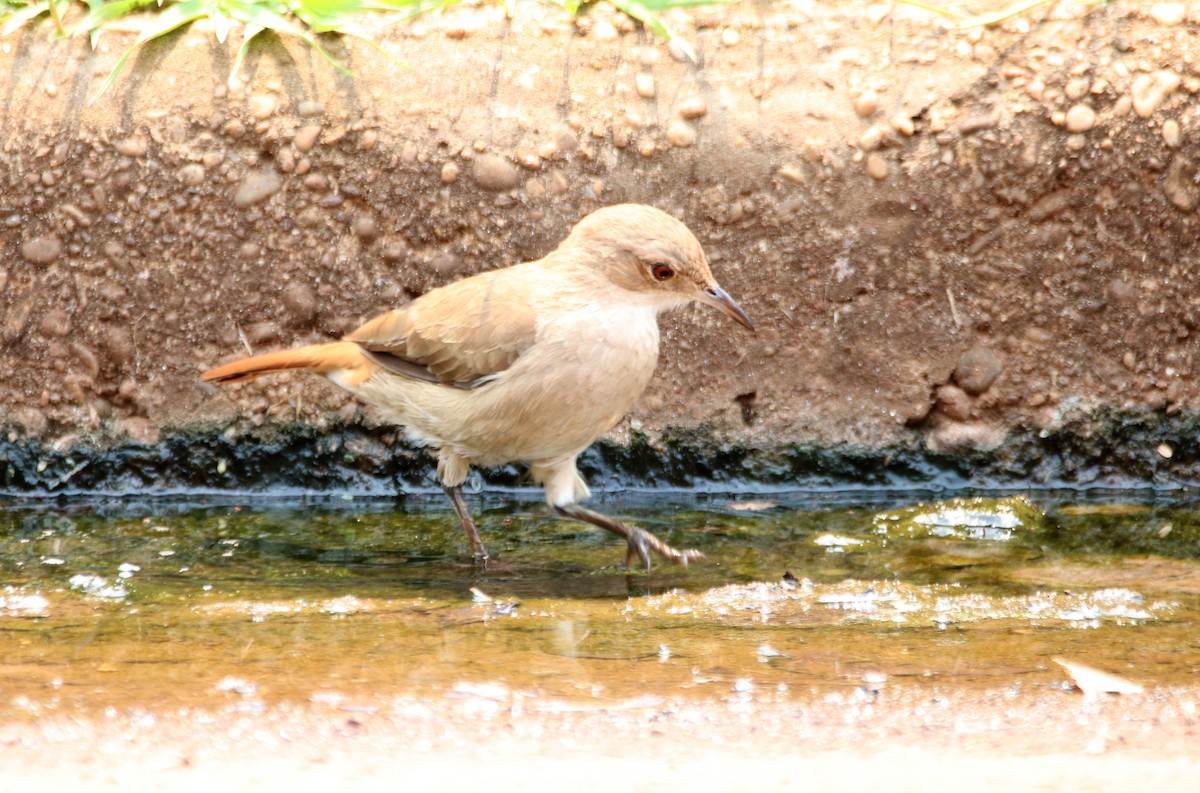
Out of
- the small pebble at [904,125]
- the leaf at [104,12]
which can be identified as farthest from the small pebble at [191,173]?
the small pebble at [904,125]

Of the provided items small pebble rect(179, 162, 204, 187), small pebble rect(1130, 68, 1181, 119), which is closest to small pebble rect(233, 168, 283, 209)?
small pebble rect(179, 162, 204, 187)

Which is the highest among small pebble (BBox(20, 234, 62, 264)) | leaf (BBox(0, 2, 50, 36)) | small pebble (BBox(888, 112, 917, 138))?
leaf (BBox(0, 2, 50, 36))

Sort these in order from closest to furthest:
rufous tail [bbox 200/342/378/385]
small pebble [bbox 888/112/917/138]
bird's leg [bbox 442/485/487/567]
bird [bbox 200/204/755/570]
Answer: bird [bbox 200/204/755/570] → bird's leg [bbox 442/485/487/567] → rufous tail [bbox 200/342/378/385] → small pebble [bbox 888/112/917/138]

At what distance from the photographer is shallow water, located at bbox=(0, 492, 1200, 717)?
3488 mm

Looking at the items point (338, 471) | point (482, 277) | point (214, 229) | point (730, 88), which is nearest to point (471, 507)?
point (338, 471)

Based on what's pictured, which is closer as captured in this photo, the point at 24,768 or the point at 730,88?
the point at 24,768

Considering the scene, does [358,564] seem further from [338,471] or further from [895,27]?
[895,27]

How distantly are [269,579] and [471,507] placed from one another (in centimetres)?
121

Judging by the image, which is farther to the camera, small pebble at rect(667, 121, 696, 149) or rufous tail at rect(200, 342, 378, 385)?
small pebble at rect(667, 121, 696, 149)

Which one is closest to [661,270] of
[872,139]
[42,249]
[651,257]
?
[651,257]

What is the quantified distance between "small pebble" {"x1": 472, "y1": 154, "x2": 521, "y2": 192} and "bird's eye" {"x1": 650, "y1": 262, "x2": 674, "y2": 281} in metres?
1.14

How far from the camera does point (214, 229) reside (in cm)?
572

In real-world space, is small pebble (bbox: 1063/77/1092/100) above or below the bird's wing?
above

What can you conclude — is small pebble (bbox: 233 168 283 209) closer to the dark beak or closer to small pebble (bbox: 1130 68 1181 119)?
the dark beak
